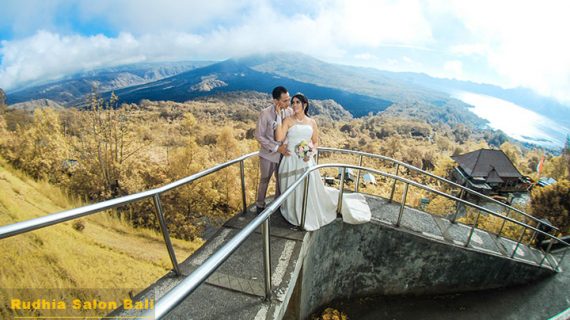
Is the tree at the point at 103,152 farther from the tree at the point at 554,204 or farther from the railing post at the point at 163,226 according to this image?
the tree at the point at 554,204

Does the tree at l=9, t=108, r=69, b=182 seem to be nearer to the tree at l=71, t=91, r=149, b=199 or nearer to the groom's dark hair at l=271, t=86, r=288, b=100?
the tree at l=71, t=91, r=149, b=199

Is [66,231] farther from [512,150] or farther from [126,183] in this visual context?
[512,150]

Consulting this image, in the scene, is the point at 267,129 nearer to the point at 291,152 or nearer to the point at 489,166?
the point at 291,152

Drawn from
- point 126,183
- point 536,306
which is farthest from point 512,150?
point 126,183

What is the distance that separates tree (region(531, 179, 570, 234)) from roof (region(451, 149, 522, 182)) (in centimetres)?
1789

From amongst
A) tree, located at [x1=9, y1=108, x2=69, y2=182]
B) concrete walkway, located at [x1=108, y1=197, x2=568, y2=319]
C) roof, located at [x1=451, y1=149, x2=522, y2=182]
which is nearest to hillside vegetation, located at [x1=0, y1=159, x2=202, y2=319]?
concrete walkway, located at [x1=108, y1=197, x2=568, y2=319]

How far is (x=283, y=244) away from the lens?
3574 millimetres

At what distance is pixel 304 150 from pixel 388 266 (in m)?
3.10

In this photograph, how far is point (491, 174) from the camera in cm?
3569

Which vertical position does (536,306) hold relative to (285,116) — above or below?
below

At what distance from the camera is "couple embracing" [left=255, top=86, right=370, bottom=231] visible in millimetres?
3895

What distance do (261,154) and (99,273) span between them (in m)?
3.72

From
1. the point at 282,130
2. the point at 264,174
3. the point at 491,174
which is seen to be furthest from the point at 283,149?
the point at 491,174

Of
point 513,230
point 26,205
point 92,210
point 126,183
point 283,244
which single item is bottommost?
point 513,230
